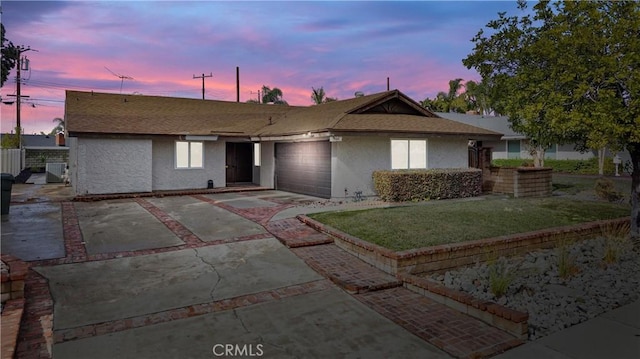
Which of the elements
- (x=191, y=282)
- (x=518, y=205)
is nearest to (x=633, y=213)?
(x=518, y=205)

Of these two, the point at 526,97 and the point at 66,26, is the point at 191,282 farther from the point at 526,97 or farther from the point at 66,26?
the point at 66,26

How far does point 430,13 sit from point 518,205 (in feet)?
22.6

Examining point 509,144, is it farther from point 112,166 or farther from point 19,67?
point 19,67

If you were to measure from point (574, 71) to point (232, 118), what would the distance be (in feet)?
53.7

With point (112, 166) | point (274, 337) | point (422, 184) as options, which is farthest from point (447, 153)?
point (274, 337)

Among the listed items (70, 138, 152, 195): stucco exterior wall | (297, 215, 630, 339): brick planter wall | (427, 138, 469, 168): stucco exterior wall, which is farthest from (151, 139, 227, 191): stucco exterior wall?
(297, 215, 630, 339): brick planter wall

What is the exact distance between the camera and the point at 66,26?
12.9 metres

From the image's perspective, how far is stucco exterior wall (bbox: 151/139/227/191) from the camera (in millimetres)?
17156

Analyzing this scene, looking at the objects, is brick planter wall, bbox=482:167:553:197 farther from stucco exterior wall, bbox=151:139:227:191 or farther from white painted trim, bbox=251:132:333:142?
stucco exterior wall, bbox=151:139:227:191

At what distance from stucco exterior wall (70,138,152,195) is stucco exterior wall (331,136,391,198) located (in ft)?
26.2

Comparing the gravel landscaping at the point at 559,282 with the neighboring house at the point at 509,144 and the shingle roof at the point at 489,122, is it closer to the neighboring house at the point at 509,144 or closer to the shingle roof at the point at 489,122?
the neighboring house at the point at 509,144

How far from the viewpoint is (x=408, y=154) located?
631 inches

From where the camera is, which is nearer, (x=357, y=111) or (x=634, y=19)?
(x=634, y=19)

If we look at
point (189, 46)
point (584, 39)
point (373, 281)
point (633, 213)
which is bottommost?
point (373, 281)
